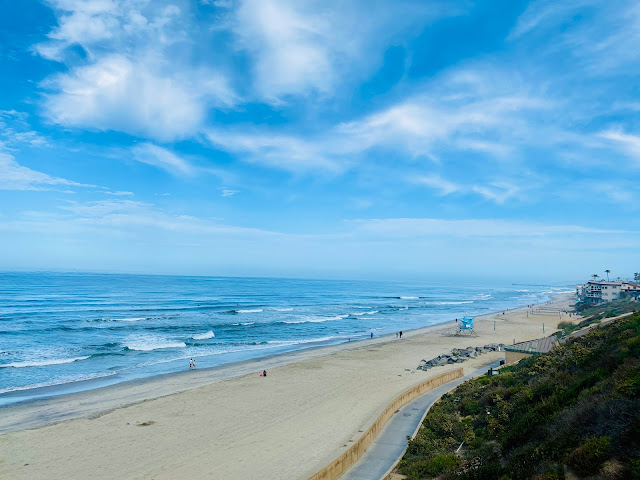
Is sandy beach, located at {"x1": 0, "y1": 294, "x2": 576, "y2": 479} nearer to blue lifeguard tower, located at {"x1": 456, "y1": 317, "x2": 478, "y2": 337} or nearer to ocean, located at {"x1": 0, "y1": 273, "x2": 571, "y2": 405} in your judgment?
ocean, located at {"x1": 0, "y1": 273, "x2": 571, "y2": 405}

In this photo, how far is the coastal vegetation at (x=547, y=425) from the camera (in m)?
6.44

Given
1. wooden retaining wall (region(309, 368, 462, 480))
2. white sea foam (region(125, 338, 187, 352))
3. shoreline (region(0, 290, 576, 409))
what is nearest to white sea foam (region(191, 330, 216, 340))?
white sea foam (region(125, 338, 187, 352))

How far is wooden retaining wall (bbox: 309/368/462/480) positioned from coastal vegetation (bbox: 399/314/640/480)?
3.71 ft

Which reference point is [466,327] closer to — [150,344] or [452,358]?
[452,358]

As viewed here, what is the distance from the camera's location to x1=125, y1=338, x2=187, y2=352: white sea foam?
3356cm

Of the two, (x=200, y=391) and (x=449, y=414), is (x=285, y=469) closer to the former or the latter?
(x=449, y=414)

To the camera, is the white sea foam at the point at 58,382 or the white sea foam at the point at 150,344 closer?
the white sea foam at the point at 58,382

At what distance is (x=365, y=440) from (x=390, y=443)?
872mm

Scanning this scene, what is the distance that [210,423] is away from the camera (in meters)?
16.7

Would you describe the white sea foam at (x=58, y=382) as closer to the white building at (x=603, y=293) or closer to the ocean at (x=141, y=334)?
the ocean at (x=141, y=334)

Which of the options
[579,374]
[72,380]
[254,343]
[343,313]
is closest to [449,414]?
[579,374]

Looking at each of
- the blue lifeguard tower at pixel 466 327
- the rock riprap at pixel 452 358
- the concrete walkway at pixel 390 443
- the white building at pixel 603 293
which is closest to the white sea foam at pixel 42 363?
the rock riprap at pixel 452 358

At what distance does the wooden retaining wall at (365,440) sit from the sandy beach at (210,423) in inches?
12.9

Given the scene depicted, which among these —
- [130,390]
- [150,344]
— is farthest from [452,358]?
[150,344]
